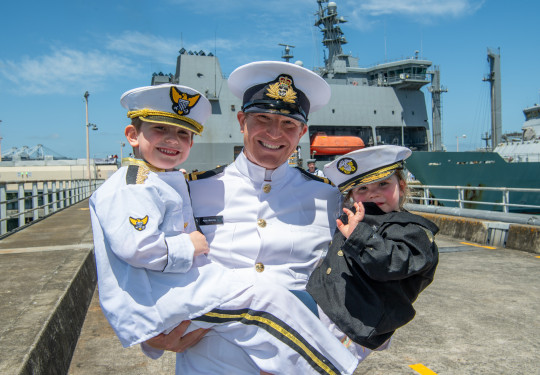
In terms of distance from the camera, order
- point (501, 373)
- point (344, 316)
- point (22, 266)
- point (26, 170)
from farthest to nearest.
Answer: point (26, 170), point (22, 266), point (501, 373), point (344, 316)

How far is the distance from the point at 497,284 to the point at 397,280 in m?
4.50

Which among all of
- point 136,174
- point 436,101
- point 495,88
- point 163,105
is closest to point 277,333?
point 136,174

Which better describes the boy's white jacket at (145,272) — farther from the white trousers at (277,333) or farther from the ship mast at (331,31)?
the ship mast at (331,31)

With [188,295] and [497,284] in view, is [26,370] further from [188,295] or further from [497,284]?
[497,284]

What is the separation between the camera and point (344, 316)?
1579 millimetres

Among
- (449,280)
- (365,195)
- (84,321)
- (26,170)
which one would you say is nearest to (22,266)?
(84,321)

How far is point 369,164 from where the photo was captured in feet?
6.03

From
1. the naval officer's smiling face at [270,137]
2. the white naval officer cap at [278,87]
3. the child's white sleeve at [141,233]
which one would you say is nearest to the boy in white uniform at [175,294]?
the child's white sleeve at [141,233]

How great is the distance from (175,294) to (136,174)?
472mm

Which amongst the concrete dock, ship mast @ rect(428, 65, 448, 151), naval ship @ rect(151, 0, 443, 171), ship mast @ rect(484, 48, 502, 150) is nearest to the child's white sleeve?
the concrete dock

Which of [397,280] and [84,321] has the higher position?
[397,280]

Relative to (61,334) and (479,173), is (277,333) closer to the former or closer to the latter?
(61,334)

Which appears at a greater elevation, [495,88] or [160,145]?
[495,88]

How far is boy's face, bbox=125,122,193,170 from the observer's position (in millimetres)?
1689
